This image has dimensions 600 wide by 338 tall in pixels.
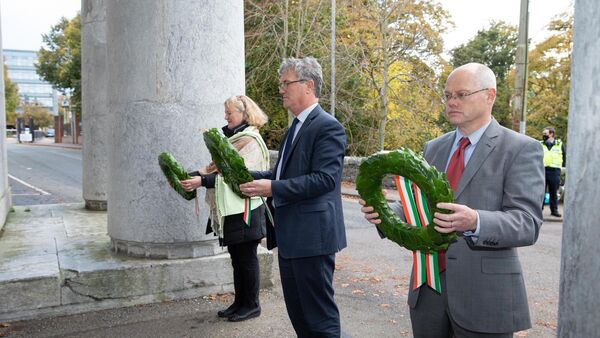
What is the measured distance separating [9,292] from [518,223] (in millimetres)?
4433

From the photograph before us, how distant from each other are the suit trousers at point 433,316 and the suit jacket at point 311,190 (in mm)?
898

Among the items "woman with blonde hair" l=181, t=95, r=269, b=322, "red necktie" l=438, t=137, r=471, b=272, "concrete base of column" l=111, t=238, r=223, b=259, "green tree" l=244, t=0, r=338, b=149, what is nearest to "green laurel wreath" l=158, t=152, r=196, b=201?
"woman with blonde hair" l=181, t=95, r=269, b=322

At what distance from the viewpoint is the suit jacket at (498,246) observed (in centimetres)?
238

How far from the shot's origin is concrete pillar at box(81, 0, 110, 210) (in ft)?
32.3

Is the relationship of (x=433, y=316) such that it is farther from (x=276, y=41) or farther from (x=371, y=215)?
(x=276, y=41)

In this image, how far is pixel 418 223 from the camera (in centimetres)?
262

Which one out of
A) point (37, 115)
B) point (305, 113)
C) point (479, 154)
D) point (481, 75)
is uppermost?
point (37, 115)

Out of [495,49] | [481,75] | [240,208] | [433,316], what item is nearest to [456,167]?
[481,75]

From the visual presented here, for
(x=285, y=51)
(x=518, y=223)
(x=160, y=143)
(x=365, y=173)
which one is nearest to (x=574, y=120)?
(x=518, y=223)

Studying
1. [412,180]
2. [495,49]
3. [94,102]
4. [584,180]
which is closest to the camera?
[584,180]

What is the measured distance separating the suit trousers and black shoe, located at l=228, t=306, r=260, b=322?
2.52 metres

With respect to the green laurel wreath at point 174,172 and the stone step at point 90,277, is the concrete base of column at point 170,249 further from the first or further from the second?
the green laurel wreath at point 174,172

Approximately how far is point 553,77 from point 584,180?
3606 cm

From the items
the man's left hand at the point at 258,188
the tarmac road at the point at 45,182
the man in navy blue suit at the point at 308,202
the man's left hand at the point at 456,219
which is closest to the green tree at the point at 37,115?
the tarmac road at the point at 45,182
